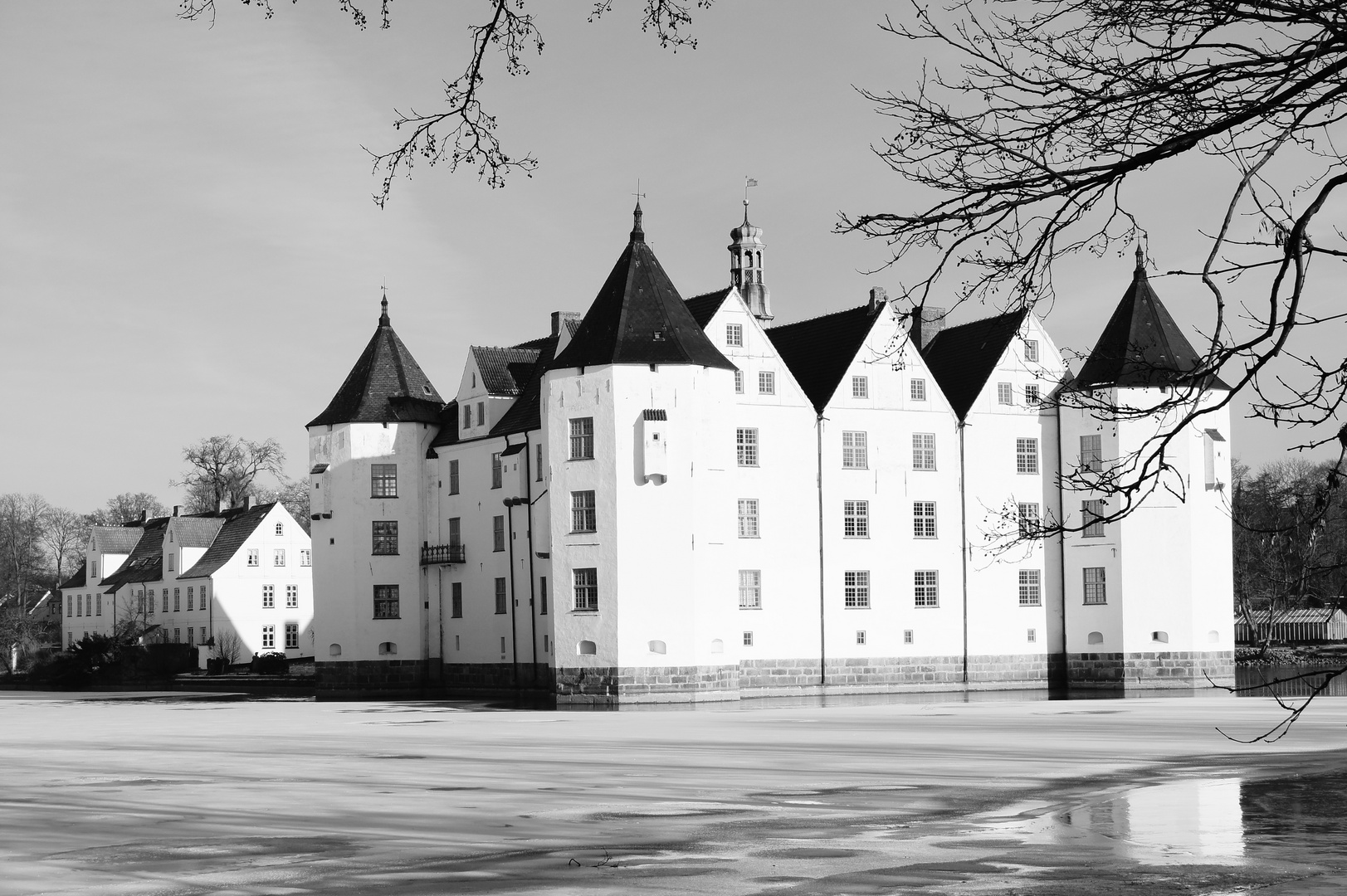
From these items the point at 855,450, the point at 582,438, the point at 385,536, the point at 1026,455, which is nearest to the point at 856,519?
the point at 855,450

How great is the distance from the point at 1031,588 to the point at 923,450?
5751 millimetres

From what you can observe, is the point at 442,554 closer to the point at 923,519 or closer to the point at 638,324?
the point at 638,324

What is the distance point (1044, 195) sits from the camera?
8.59m

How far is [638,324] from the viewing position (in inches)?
1841

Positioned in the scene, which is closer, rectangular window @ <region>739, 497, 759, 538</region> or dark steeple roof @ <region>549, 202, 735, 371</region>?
dark steeple roof @ <region>549, 202, 735, 371</region>

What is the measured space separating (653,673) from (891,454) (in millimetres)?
11767

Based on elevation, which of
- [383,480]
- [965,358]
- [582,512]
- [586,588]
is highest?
[965,358]

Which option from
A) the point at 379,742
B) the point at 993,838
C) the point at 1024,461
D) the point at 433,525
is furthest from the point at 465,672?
the point at 993,838

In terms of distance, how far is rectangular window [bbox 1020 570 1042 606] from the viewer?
5381cm

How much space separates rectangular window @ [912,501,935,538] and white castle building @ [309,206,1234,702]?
0.06m

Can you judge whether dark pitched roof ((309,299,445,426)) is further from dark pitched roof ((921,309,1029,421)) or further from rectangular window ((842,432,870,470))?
dark pitched roof ((921,309,1029,421))

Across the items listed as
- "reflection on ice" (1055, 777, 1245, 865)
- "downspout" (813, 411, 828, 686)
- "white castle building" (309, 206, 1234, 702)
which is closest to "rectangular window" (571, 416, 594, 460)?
"white castle building" (309, 206, 1234, 702)

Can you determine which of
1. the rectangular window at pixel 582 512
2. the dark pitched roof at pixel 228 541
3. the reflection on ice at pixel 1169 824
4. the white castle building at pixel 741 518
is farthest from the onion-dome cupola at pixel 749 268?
the reflection on ice at pixel 1169 824

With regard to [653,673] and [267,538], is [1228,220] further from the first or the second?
[267,538]
